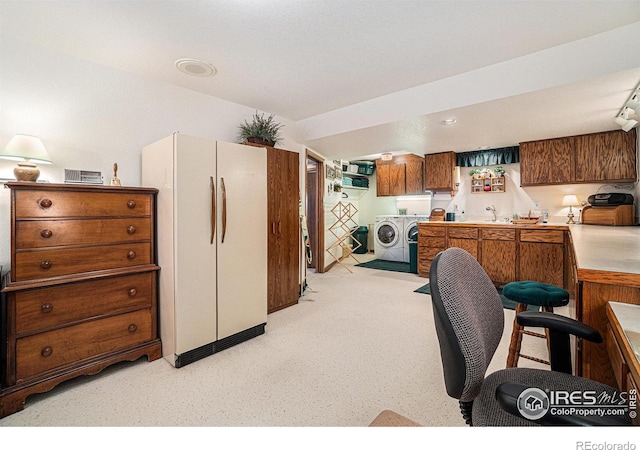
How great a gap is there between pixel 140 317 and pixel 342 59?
263 cm

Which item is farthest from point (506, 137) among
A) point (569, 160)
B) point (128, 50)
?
point (128, 50)

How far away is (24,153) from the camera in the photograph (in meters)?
1.91

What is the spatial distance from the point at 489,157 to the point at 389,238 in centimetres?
253

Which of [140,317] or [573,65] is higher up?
[573,65]

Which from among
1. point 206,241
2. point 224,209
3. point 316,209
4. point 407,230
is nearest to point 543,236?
point 407,230

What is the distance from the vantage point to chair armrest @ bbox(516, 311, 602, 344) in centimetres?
104

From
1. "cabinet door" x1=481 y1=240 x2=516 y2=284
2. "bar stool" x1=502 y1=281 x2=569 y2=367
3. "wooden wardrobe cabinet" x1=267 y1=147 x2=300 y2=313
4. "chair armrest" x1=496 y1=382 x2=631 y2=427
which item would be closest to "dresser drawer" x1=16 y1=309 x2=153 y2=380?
"wooden wardrobe cabinet" x1=267 y1=147 x2=300 y2=313

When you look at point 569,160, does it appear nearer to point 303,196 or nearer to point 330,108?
point 330,108

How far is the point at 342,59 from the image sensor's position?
7.94 feet

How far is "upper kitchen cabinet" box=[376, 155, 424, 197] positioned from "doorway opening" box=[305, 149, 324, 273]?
2.06 meters

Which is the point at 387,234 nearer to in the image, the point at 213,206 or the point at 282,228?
the point at 282,228

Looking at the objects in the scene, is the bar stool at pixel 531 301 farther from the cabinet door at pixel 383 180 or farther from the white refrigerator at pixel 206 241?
the cabinet door at pixel 383 180
